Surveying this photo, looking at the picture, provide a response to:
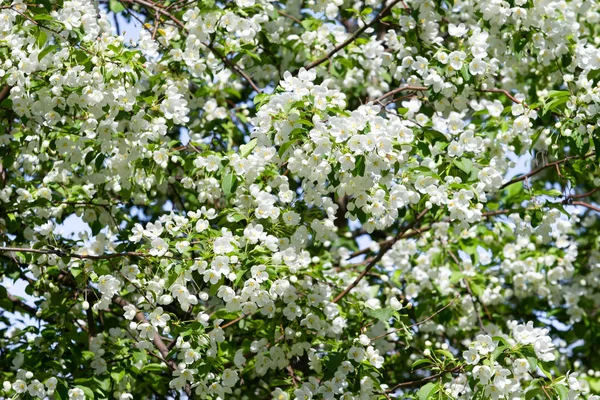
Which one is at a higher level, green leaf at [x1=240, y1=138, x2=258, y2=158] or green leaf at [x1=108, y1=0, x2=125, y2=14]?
green leaf at [x1=108, y1=0, x2=125, y2=14]

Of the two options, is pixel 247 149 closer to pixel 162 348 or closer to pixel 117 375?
pixel 162 348

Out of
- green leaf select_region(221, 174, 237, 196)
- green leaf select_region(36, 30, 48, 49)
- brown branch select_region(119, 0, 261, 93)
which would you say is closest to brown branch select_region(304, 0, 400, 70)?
brown branch select_region(119, 0, 261, 93)

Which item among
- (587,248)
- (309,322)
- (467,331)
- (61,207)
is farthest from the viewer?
(587,248)

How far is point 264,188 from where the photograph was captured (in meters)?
4.10

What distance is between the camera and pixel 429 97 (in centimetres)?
446

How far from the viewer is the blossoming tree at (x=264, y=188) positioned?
380 centimetres

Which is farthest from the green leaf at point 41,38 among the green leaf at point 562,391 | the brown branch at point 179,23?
the green leaf at point 562,391

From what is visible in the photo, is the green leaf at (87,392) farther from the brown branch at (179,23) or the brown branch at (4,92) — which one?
the brown branch at (179,23)

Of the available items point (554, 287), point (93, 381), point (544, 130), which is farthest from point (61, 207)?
point (554, 287)

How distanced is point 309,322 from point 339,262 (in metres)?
1.60

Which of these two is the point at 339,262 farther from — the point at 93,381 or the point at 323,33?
the point at 93,381

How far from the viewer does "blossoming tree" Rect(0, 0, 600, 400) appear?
12.5 feet

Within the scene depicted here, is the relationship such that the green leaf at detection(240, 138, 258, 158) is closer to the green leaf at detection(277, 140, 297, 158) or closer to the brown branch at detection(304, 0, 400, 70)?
the green leaf at detection(277, 140, 297, 158)

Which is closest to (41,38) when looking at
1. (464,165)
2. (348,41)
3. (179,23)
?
(179,23)
